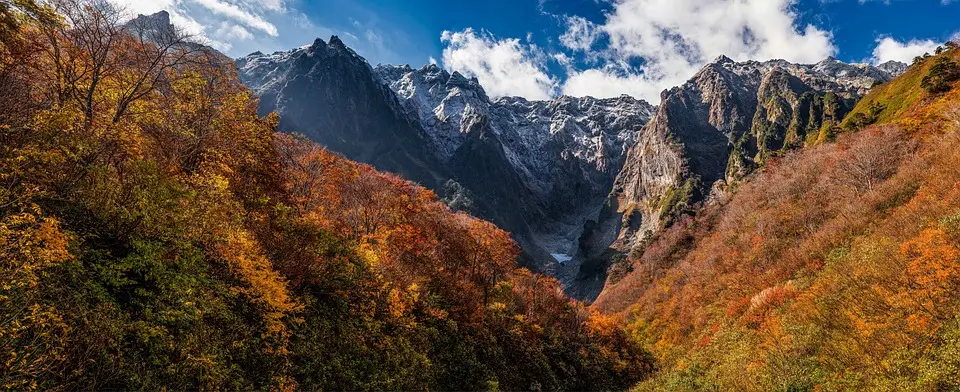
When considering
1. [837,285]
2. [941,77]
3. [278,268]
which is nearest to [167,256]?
[278,268]

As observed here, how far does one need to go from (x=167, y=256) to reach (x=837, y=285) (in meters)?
26.8

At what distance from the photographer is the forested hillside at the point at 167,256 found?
7.89 m

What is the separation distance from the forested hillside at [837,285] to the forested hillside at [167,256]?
3336mm

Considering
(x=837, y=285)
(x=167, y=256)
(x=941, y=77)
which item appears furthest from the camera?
(x=941, y=77)

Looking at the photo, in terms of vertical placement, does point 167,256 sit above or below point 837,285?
below

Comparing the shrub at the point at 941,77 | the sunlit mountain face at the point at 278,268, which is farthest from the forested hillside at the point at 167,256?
the shrub at the point at 941,77

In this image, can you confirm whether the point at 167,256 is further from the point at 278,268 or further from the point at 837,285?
the point at 837,285

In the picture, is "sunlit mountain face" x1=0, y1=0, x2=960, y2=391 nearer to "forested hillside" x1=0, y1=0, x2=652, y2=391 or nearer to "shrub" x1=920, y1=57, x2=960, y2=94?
"forested hillside" x1=0, y1=0, x2=652, y2=391

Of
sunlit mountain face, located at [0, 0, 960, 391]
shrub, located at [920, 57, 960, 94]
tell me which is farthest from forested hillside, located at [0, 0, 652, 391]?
shrub, located at [920, 57, 960, 94]

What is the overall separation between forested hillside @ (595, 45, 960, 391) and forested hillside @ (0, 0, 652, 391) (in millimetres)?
3336

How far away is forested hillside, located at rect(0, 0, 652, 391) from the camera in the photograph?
7.89 m

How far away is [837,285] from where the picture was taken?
61.8 feet

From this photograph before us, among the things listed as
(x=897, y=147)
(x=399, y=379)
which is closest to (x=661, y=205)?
(x=897, y=147)

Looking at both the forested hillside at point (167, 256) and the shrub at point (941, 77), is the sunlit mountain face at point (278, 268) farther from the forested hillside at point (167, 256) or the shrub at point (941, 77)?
the shrub at point (941, 77)
